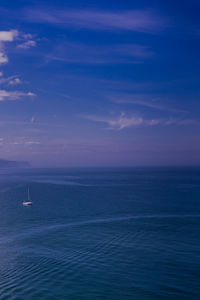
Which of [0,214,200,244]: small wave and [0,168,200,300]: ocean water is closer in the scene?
[0,168,200,300]: ocean water

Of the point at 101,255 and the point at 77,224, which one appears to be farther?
the point at 77,224

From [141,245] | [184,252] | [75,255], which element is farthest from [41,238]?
[184,252]

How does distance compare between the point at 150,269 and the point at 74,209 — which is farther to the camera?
the point at 74,209

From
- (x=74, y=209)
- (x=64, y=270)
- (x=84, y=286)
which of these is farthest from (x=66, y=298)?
(x=74, y=209)

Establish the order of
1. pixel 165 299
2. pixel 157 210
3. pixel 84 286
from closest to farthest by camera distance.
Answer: pixel 165 299, pixel 84 286, pixel 157 210

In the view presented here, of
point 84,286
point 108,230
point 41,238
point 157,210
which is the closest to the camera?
point 84,286

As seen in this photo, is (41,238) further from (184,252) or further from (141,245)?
(184,252)

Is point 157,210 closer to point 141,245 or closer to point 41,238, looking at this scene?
point 141,245

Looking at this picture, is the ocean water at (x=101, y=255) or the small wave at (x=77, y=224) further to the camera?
the small wave at (x=77, y=224)

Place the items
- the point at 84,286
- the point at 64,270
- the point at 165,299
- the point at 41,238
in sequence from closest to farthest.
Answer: the point at 165,299 < the point at 84,286 < the point at 64,270 < the point at 41,238
